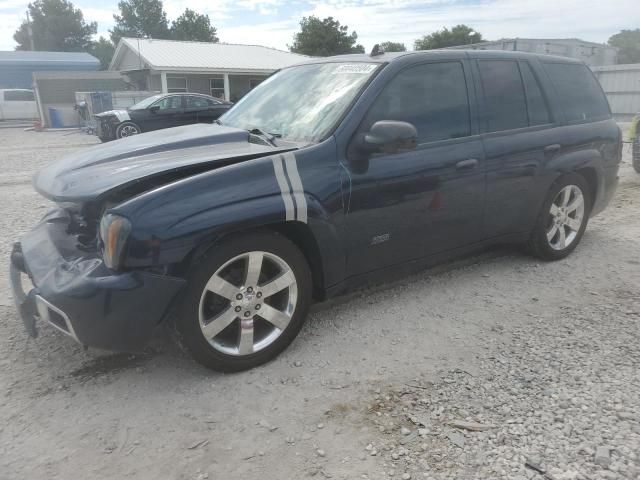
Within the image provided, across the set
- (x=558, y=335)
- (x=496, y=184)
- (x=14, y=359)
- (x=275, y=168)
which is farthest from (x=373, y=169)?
(x=14, y=359)

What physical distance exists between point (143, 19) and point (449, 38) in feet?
143

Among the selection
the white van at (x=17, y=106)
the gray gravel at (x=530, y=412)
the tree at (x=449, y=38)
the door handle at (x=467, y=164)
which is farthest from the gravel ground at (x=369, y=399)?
the tree at (x=449, y=38)

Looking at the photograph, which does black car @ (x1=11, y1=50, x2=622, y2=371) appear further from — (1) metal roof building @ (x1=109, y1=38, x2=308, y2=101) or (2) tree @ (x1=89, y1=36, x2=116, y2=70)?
(2) tree @ (x1=89, y1=36, x2=116, y2=70)

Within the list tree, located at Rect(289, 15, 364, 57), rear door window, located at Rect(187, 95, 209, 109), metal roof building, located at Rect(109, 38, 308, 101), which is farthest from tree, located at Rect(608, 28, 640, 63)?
rear door window, located at Rect(187, 95, 209, 109)

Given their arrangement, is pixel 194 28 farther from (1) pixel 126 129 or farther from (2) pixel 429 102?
(2) pixel 429 102

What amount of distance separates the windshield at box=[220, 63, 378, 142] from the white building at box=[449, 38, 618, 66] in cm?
1736

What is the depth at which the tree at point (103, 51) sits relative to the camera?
235ft

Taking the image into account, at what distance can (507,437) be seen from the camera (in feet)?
7.94

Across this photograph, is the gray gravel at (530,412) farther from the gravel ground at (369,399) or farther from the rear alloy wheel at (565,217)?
the rear alloy wheel at (565,217)

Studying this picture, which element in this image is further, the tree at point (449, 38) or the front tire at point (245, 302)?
the tree at point (449, 38)

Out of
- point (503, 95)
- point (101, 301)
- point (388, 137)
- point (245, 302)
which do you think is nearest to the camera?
point (101, 301)

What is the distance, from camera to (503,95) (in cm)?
404

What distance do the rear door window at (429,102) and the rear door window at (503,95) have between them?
9.6 inches

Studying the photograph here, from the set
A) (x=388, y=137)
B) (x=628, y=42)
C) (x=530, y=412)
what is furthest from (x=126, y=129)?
(x=628, y=42)
